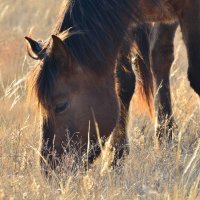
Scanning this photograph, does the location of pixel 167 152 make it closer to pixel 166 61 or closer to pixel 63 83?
pixel 63 83

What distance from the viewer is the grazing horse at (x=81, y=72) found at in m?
3.47

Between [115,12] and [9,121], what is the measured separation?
62.1 inches

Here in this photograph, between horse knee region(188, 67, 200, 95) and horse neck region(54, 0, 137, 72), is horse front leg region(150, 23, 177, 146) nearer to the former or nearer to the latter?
horse knee region(188, 67, 200, 95)

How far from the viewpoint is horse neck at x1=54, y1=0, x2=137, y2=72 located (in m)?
3.54

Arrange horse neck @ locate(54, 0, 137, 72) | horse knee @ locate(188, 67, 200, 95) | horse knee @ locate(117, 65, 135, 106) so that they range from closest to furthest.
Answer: horse neck @ locate(54, 0, 137, 72), horse knee @ locate(188, 67, 200, 95), horse knee @ locate(117, 65, 135, 106)

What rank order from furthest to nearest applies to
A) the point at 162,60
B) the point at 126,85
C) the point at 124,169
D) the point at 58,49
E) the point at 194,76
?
the point at 162,60 < the point at 126,85 < the point at 194,76 < the point at 124,169 < the point at 58,49

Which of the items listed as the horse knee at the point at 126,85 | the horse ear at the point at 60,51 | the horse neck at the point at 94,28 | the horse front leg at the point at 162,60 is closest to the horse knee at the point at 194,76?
the horse knee at the point at 126,85

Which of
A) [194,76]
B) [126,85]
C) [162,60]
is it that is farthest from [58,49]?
[162,60]

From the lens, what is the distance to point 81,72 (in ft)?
11.7

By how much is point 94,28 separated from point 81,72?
258mm

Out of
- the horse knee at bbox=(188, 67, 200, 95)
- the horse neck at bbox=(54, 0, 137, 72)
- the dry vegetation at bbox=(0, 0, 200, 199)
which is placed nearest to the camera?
the dry vegetation at bbox=(0, 0, 200, 199)

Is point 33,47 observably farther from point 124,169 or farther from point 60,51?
A: point 124,169

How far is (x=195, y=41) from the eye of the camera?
4.18 metres

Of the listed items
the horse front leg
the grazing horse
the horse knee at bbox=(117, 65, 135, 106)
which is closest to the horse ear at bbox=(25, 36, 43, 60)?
the grazing horse
